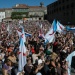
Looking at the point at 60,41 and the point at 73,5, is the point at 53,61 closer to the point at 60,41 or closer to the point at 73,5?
A: the point at 60,41

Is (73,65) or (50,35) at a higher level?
(50,35)

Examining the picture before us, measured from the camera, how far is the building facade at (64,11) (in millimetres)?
76194

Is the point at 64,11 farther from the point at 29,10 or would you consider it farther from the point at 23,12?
the point at 29,10

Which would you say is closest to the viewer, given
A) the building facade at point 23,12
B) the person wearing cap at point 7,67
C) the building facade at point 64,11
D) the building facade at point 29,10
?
the person wearing cap at point 7,67

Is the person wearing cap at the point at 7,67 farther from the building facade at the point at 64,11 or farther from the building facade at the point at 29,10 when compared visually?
the building facade at the point at 29,10

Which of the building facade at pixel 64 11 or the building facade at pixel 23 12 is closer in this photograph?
the building facade at pixel 64 11

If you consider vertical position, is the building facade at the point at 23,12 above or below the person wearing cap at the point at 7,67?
above

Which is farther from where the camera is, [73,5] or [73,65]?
[73,5]

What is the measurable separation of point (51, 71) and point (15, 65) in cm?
159

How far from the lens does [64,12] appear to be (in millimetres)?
83875

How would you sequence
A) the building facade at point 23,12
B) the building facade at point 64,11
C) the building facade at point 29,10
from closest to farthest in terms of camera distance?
1. the building facade at point 64,11
2. the building facade at point 23,12
3. the building facade at point 29,10

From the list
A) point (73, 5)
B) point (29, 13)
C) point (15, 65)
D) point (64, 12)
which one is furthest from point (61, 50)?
point (29, 13)

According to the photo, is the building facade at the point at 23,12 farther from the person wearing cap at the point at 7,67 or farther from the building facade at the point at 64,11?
the person wearing cap at the point at 7,67

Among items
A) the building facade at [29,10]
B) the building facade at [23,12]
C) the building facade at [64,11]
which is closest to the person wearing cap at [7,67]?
the building facade at [64,11]
